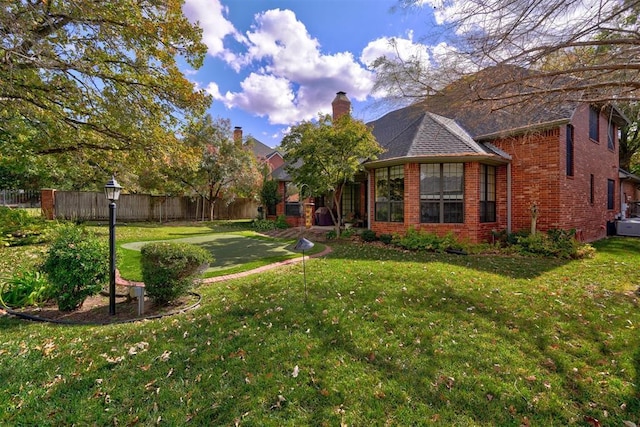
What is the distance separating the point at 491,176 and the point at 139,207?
842 inches

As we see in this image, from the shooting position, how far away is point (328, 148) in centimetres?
1098

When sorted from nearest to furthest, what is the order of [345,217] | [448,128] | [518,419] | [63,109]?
1. [518,419]
2. [63,109]
3. [448,128]
4. [345,217]

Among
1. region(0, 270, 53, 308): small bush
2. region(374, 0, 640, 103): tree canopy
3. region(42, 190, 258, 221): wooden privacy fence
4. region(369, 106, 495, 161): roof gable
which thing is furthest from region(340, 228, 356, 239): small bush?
region(42, 190, 258, 221): wooden privacy fence

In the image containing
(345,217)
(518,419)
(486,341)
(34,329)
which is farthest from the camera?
(345,217)

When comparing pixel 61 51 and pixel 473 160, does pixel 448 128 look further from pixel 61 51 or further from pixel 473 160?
pixel 61 51

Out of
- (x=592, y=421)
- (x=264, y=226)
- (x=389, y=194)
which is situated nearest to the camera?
(x=592, y=421)

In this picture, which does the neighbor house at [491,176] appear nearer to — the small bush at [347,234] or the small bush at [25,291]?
the small bush at [347,234]

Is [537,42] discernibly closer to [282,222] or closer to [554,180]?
[554,180]

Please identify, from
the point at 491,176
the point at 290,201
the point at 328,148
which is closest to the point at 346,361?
the point at 328,148

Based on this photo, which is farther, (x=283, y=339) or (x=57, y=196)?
(x=57, y=196)

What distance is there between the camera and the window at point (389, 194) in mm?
11406

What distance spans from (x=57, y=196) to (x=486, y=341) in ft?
70.8

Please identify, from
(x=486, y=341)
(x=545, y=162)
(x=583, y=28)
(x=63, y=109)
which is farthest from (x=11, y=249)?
(x=545, y=162)

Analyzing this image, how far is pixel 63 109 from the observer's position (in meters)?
7.69
